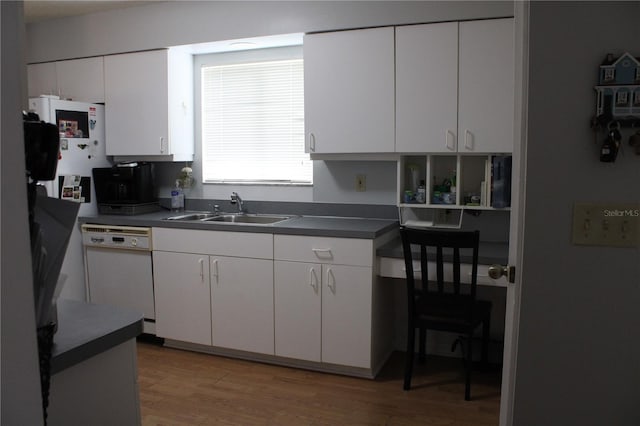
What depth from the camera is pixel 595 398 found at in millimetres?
1521

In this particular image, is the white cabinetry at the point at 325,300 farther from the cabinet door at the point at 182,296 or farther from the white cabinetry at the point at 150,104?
the white cabinetry at the point at 150,104

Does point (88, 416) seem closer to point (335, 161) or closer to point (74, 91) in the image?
point (335, 161)

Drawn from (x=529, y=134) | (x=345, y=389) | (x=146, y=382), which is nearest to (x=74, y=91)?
(x=146, y=382)

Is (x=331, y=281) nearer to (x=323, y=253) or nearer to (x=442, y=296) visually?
(x=323, y=253)

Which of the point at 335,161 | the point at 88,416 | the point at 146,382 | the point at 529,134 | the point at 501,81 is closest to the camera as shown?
the point at 88,416

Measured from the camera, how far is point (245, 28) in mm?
3533

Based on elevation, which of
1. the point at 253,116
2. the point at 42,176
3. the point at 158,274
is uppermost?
the point at 253,116

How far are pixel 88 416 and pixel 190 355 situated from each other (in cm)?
235

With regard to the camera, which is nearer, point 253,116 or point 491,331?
point 491,331

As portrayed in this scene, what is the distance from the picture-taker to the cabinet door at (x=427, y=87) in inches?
120

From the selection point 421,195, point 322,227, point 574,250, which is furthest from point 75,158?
point 574,250

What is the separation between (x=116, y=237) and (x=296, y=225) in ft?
4.58

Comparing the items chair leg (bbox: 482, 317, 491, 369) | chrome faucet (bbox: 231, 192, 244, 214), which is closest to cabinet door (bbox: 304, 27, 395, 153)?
chrome faucet (bbox: 231, 192, 244, 214)

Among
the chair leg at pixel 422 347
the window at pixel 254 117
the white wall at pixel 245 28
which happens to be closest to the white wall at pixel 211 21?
the white wall at pixel 245 28
